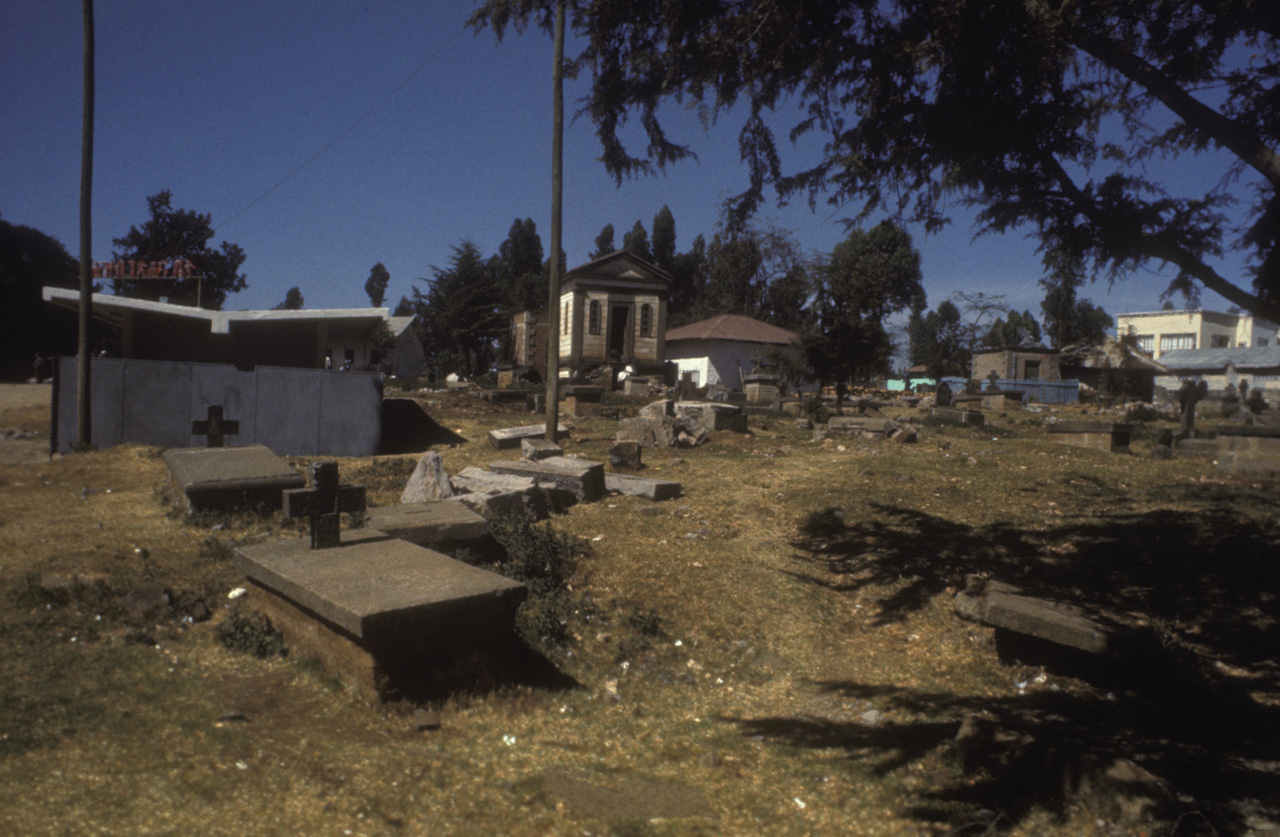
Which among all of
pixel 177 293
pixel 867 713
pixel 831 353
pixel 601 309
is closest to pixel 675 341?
pixel 601 309

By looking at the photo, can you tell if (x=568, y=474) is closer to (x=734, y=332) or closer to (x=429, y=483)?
(x=429, y=483)

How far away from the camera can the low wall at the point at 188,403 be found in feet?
42.8

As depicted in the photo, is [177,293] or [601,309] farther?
[177,293]

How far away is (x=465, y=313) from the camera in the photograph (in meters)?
41.5

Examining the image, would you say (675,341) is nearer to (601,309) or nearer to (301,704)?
(601,309)

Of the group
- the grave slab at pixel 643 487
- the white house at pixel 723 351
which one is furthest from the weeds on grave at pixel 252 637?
the white house at pixel 723 351

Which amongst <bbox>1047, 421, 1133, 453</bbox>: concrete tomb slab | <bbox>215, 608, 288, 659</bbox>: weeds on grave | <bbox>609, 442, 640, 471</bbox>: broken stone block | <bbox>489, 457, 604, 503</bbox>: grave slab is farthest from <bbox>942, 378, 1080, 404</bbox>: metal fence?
<bbox>215, 608, 288, 659</bbox>: weeds on grave

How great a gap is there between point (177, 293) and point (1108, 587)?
54.1m

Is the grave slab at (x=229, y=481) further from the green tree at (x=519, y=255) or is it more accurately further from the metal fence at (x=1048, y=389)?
the green tree at (x=519, y=255)

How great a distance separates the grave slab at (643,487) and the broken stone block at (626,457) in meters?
1.50

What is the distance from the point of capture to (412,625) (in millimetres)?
4066

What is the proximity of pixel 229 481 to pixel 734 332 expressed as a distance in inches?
1273

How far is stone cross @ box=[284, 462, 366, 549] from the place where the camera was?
16.5ft

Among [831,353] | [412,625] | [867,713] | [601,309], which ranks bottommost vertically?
[867,713]
